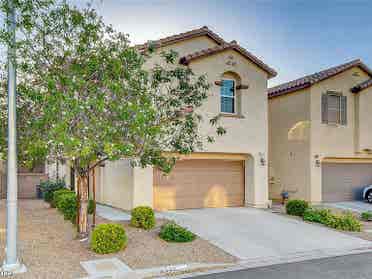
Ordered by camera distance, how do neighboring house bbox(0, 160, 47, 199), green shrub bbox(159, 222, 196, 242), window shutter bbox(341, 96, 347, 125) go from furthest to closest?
neighboring house bbox(0, 160, 47, 199), window shutter bbox(341, 96, 347, 125), green shrub bbox(159, 222, 196, 242)

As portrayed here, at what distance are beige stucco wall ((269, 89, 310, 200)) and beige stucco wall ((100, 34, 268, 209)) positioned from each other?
2.86 m

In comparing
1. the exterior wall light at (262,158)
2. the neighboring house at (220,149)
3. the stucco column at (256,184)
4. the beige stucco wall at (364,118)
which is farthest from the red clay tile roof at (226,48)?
the beige stucco wall at (364,118)

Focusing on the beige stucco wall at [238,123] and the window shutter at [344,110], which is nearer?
the beige stucco wall at [238,123]

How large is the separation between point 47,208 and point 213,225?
25.3 feet

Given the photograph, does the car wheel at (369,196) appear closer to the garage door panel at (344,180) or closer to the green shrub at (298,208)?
the garage door panel at (344,180)

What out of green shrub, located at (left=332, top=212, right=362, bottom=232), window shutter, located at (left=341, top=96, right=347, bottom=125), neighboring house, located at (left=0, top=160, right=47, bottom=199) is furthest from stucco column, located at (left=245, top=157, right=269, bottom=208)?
neighboring house, located at (left=0, top=160, right=47, bottom=199)

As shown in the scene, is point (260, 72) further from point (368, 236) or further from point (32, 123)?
point (32, 123)

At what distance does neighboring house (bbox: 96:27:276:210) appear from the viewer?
47.5ft

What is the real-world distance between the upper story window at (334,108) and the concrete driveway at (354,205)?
4.14 m

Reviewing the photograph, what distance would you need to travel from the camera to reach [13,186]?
704cm

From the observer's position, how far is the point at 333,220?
12.6 m

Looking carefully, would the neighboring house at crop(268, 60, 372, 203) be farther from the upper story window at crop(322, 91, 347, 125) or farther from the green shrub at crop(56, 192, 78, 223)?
the green shrub at crop(56, 192, 78, 223)

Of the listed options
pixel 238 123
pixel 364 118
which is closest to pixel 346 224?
pixel 238 123

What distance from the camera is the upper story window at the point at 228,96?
1531cm
